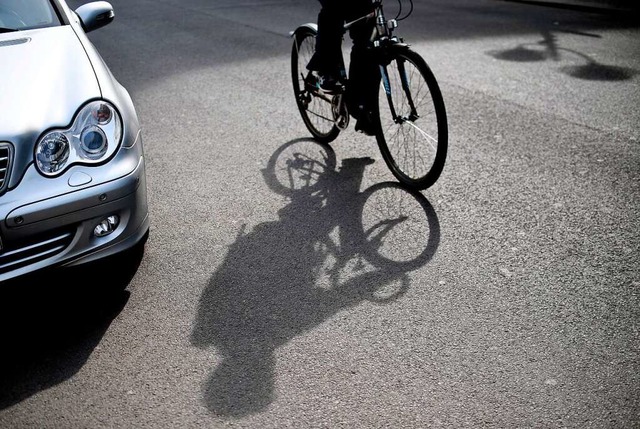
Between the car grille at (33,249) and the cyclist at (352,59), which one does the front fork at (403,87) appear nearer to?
the cyclist at (352,59)

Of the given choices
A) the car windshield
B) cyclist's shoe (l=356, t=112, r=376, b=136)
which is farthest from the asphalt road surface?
the car windshield

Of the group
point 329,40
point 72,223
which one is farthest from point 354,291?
point 329,40

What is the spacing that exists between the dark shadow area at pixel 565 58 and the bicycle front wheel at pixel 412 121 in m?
3.29

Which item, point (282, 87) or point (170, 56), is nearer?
point (282, 87)

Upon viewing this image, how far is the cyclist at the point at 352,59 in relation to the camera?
484 centimetres

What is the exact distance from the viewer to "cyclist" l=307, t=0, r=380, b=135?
190 inches

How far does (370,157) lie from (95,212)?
106 inches

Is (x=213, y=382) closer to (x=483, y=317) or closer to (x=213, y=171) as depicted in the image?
(x=483, y=317)

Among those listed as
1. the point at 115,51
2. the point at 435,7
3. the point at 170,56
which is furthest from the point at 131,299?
the point at 435,7

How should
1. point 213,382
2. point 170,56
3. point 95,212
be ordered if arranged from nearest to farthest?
1. point 213,382
2. point 95,212
3. point 170,56

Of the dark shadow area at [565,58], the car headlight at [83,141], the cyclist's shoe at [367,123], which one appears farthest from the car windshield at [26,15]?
the dark shadow area at [565,58]

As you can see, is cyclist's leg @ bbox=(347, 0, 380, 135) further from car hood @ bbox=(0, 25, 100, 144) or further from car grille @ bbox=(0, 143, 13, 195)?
car grille @ bbox=(0, 143, 13, 195)

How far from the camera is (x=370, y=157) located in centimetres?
555

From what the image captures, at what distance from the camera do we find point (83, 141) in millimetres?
3461
